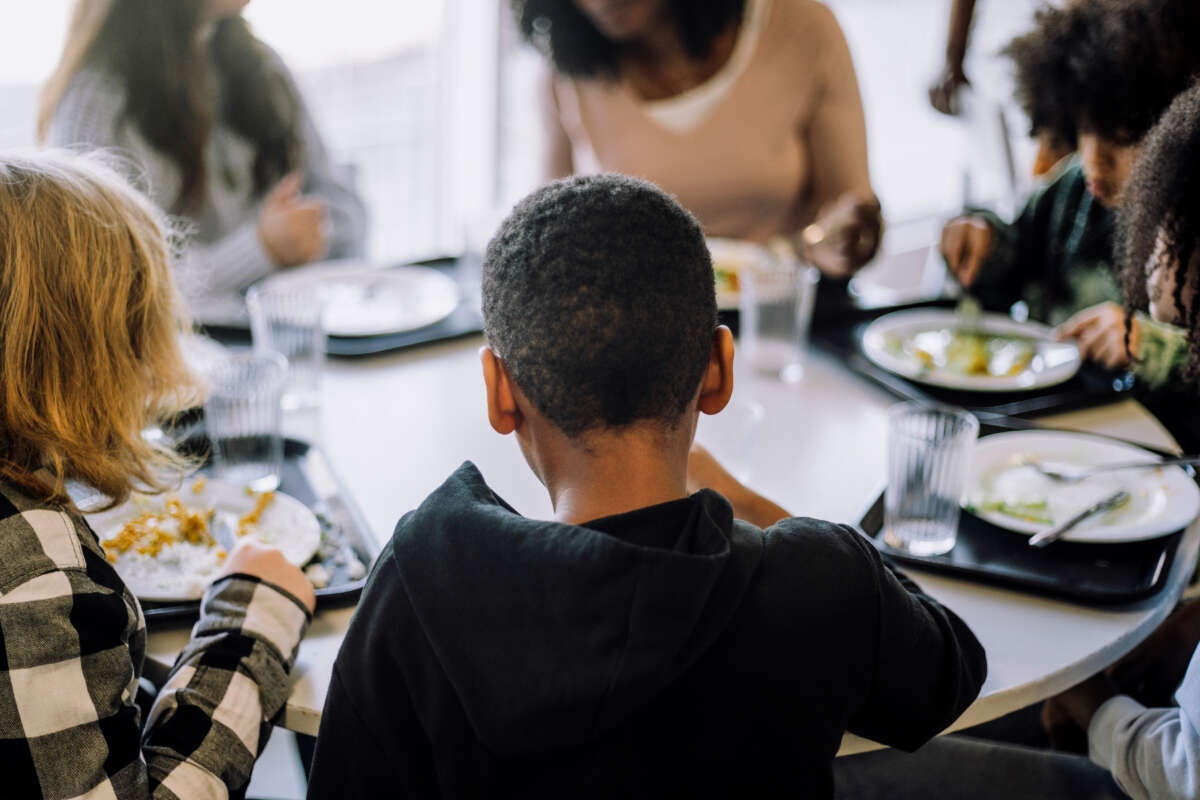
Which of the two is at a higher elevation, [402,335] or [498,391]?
[498,391]

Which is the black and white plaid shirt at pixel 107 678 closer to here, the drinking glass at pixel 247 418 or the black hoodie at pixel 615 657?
the black hoodie at pixel 615 657

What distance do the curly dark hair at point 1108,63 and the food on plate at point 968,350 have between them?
34 centimetres

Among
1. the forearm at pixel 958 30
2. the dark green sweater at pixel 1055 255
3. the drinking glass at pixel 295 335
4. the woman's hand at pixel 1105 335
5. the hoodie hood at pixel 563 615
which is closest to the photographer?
the hoodie hood at pixel 563 615

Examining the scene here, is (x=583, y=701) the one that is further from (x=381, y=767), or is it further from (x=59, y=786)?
(x=59, y=786)

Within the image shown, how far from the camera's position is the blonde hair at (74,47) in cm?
183

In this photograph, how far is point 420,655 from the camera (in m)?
0.75

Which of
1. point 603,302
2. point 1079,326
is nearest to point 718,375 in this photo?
point 603,302

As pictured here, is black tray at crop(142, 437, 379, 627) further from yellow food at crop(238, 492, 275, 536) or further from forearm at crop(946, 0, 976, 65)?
forearm at crop(946, 0, 976, 65)

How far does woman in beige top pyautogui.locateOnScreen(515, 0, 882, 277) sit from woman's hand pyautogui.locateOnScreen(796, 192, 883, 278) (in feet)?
A: 0.93

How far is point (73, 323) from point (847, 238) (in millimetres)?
1237

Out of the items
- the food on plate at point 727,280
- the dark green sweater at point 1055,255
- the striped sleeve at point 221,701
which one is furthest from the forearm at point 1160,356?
the striped sleeve at point 221,701

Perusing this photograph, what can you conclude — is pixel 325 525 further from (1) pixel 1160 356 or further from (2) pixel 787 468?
(1) pixel 1160 356

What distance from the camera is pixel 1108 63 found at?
Answer: 5.20ft

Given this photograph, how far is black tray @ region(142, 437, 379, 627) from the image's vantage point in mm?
1012
